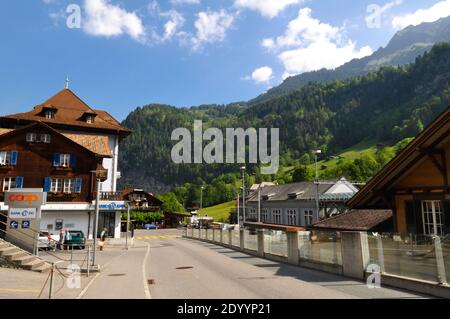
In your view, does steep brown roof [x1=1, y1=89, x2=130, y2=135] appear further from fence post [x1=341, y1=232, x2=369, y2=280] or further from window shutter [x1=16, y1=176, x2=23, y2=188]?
fence post [x1=341, y1=232, x2=369, y2=280]

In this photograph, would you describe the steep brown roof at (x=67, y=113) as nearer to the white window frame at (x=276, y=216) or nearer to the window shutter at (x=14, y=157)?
the window shutter at (x=14, y=157)

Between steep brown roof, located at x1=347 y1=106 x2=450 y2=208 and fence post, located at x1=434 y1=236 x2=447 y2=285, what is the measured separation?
506 cm

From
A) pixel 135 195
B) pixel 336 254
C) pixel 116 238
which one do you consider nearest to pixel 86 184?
pixel 116 238

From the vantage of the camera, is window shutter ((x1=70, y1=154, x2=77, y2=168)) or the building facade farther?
the building facade

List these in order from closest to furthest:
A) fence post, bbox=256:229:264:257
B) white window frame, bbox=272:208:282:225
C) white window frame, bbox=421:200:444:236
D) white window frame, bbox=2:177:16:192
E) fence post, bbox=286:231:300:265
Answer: white window frame, bbox=421:200:444:236
fence post, bbox=286:231:300:265
fence post, bbox=256:229:264:257
white window frame, bbox=2:177:16:192
white window frame, bbox=272:208:282:225

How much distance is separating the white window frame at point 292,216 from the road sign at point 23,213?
3802 centimetres

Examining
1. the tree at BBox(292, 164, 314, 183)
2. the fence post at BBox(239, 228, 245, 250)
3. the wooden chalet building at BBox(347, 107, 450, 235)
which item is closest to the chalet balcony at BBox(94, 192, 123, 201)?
the fence post at BBox(239, 228, 245, 250)

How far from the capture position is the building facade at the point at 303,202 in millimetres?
48438

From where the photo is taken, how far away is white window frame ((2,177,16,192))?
37.5 m

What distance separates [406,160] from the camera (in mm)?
15578

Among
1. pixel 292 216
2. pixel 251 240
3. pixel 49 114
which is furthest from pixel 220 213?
pixel 251 240

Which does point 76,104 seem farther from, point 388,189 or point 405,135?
point 405,135

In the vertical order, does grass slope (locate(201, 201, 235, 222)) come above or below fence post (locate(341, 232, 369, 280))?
above
